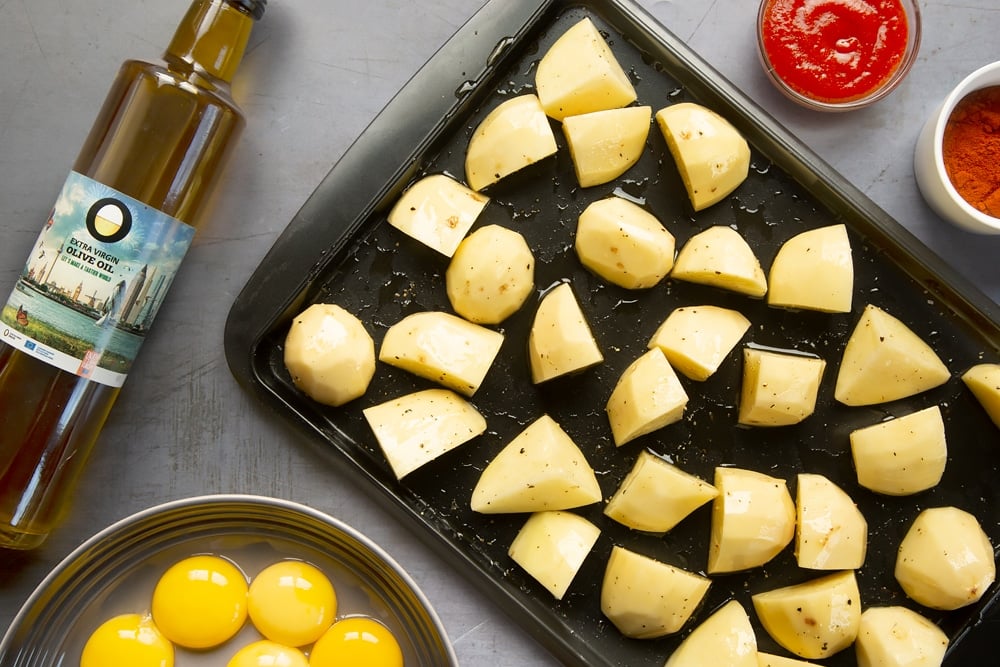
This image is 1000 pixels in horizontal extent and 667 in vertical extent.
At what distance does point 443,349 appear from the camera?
1.34 m

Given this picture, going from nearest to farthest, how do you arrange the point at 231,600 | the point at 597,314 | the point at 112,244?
the point at 112,244 → the point at 231,600 → the point at 597,314

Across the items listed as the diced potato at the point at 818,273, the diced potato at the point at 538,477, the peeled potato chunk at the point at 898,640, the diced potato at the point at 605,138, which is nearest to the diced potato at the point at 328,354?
the diced potato at the point at 538,477

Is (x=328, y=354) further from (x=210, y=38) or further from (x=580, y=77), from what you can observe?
(x=580, y=77)

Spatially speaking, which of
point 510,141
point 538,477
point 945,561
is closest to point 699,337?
point 538,477

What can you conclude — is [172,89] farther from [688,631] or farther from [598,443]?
[688,631]

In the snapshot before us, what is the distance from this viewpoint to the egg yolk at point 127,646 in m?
1.29

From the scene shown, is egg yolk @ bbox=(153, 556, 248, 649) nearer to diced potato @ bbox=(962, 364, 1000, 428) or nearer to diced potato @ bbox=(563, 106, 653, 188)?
diced potato @ bbox=(563, 106, 653, 188)

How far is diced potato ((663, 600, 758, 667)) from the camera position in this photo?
4.45ft

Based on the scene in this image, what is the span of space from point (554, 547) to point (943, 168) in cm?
96

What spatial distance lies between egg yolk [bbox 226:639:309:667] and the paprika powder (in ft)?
4.65

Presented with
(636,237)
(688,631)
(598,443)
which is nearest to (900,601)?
(688,631)

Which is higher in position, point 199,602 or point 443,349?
point 443,349

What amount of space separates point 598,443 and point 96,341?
0.86m

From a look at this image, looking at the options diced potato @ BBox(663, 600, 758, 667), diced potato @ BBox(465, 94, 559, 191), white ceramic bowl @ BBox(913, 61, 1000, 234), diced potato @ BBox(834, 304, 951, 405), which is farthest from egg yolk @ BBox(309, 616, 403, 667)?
white ceramic bowl @ BBox(913, 61, 1000, 234)
